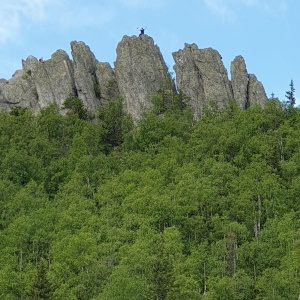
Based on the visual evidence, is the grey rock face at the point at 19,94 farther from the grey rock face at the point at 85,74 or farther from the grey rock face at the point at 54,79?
the grey rock face at the point at 85,74

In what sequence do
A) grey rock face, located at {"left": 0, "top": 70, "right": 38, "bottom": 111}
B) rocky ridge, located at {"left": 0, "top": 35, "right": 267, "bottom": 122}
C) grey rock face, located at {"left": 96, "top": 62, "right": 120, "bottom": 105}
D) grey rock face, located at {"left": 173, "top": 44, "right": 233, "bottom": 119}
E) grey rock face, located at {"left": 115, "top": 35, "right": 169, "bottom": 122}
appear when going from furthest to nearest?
1. grey rock face, located at {"left": 96, "top": 62, "right": 120, "bottom": 105}
2. grey rock face, located at {"left": 0, "top": 70, "right": 38, "bottom": 111}
3. rocky ridge, located at {"left": 0, "top": 35, "right": 267, "bottom": 122}
4. grey rock face, located at {"left": 115, "top": 35, "right": 169, "bottom": 122}
5. grey rock face, located at {"left": 173, "top": 44, "right": 233, "bottom": 119}

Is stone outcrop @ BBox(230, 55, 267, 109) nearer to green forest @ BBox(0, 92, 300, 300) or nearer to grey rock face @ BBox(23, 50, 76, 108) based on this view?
green forest @ BBox(0, 92, 300, 300)

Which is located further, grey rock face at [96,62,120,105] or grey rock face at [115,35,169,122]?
grey rock face at [96,62,120,105]

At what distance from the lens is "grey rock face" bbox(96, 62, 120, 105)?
132 m

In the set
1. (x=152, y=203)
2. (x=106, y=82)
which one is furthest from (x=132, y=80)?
(x=152, y=203)

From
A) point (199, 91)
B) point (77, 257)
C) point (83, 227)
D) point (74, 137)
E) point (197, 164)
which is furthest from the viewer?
point (199, 91)

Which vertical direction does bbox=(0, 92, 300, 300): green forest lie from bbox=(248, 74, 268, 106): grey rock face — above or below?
below

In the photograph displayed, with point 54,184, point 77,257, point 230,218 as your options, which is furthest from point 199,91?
point 77,257

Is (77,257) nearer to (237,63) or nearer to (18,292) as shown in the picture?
(18,292)

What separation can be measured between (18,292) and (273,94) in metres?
76.4

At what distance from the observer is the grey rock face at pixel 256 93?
12925cm

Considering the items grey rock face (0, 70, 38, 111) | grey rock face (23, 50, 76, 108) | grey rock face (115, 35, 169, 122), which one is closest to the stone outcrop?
grey rock face (115, 35, 169, 122)

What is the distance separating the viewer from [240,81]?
13138cm

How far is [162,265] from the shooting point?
6700 centimetres
